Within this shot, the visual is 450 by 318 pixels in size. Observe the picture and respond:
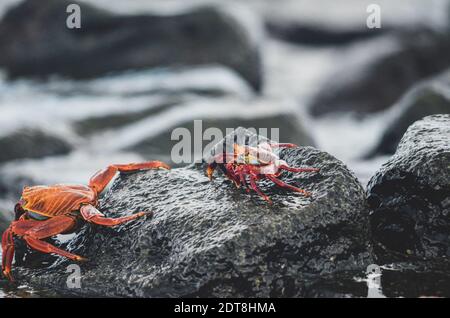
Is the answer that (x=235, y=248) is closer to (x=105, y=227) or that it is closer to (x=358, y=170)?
(x=105, y=227)

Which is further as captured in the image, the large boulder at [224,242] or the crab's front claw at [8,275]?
the crab's front claw at [8,275]

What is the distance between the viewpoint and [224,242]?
4340mm

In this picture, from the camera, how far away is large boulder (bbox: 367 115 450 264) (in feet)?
15.7

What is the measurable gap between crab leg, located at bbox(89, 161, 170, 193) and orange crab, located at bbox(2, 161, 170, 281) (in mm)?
159

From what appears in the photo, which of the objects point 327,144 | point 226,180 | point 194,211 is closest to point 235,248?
point 194,211

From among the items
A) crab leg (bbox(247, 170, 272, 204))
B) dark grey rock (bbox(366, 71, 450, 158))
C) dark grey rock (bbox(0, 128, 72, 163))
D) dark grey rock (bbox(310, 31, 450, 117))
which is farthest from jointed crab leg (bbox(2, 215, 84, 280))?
dark grey rock (bbox(310, 31, 450, 117))

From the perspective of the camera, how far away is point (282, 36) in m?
18.9

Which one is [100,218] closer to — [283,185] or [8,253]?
[8,253]

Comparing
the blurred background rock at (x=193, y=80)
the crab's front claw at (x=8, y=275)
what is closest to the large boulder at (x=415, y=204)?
→ the crab's front claw at (x=8, y=275)

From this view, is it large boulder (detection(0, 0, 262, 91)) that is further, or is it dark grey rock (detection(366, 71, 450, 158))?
large boulder (detection(0, 0, 262, 91))

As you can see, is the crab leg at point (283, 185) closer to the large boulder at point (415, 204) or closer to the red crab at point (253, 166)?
the red crab at point (253, 166)

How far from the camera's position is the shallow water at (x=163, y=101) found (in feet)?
34.0

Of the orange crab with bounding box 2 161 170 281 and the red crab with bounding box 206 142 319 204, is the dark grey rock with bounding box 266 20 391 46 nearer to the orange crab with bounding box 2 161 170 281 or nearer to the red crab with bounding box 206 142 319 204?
the red crab with bounding box 206 142 319 204

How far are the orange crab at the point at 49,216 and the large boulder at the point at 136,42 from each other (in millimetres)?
8942
